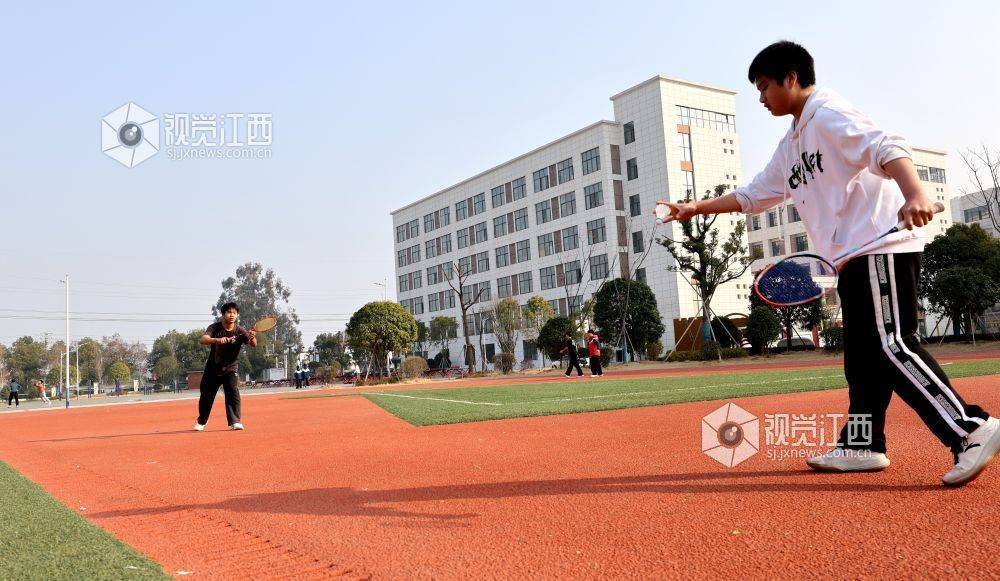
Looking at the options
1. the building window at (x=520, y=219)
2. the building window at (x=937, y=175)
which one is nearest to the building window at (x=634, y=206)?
the building window at (x=520, y=219)

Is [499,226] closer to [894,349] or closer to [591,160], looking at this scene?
[591,160]

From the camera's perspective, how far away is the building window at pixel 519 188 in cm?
6531

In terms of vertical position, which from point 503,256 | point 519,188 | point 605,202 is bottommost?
point 503,256

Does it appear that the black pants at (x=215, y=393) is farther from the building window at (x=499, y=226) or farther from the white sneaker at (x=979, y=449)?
the building window at (x=499, y=226)

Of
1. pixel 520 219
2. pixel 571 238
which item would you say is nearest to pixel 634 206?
pixel 571 238

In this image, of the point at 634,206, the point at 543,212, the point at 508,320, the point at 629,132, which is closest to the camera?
the point at 508,320

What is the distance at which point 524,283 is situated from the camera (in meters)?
65.4

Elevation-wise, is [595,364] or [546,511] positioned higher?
[595,364]

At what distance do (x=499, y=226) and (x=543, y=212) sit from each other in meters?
6.40

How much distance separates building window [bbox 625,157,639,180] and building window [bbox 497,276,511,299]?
53.1 ft

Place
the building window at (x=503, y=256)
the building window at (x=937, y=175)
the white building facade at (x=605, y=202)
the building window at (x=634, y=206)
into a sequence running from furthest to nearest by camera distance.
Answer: the building window at (x=937, y=175) → the building window at (x=503, y=256) → the building window at (x=634, y=206) → the white building facade at (x=605, y=202)

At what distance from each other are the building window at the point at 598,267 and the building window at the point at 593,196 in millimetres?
4129

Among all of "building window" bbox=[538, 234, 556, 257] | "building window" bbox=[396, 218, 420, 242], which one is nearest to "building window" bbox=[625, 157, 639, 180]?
"building window" bbox=[538, 234, 556, 257]

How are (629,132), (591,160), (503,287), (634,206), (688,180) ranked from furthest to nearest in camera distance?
(503,287), (591,160), (634,206), (629,132), (688,180)
